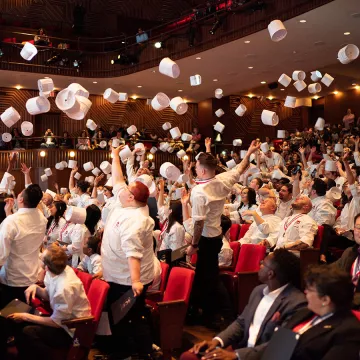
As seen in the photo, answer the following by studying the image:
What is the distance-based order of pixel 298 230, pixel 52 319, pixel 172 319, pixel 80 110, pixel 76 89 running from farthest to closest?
1. pixel 76 89
2. pixel 80 110
3. pixel 298 230
4. pixel 172 319
5. pixel 52 319

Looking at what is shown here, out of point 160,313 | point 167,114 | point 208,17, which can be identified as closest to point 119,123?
point 167,114

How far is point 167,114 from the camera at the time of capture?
22266 millimetres

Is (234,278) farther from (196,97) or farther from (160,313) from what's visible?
(196,97)

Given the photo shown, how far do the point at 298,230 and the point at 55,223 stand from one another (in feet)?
9.61

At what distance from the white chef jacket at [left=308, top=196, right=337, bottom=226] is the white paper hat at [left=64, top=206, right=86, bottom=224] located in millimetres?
2946

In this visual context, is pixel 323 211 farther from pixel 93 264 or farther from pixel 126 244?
pixel 126 244

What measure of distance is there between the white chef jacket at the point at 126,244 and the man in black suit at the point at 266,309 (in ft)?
3.29

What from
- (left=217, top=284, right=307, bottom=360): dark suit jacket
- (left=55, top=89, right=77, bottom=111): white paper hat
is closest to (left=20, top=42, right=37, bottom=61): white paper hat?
(left=55, top=89, right=77, bottom=111): white paper hat

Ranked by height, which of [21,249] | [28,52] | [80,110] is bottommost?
[21,249]

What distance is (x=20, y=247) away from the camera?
4.16 meters

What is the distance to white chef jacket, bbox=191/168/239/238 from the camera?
491cm

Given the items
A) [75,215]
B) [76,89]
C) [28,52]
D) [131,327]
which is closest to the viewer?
[131,327]

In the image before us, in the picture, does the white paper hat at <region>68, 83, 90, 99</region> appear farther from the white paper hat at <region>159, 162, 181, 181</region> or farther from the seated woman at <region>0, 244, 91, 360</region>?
the seated woman at <region>0, 244, 91, 360</region>

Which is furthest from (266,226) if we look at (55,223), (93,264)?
(55,223)
